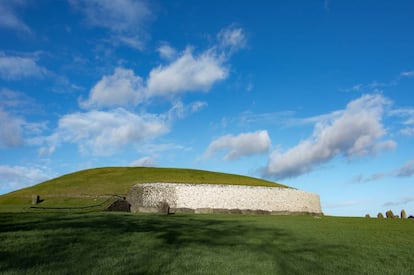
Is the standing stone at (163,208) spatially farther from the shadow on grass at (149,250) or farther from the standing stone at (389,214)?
the standing stone at (389,214)

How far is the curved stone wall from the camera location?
43094 mm

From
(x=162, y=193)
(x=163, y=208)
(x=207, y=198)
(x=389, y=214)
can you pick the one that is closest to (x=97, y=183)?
(x=162, y=193)

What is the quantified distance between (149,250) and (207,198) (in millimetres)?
32642

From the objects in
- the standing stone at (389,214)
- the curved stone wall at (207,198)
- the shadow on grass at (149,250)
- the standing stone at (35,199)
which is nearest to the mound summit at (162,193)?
the curved stone wall at (207,198)

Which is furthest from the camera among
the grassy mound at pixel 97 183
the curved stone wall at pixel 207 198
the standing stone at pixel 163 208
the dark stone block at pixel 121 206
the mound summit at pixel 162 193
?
the grassy mound at pixel 97 183

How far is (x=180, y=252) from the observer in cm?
1129

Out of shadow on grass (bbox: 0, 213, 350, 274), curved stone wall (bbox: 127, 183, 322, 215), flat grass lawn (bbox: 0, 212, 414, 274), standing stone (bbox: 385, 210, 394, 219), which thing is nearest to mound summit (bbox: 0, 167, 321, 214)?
curved stone wall (bbox: 127, 183, 322, 215)

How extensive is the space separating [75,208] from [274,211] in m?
23.7

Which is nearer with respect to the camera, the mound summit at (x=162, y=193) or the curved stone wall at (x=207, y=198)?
the curved stone wall at (x=207, y=198)

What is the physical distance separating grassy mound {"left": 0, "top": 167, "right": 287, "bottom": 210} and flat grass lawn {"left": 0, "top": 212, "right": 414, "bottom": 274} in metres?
34.3

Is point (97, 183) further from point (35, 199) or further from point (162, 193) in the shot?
Result: point (162, 193)

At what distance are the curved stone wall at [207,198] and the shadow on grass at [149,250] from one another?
26753mm

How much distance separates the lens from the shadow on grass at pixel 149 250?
9.45 m

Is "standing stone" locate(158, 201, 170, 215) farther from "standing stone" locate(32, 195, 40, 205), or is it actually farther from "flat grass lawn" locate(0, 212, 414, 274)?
"flat grass lawn" locate(0, 212, 414, 274)
